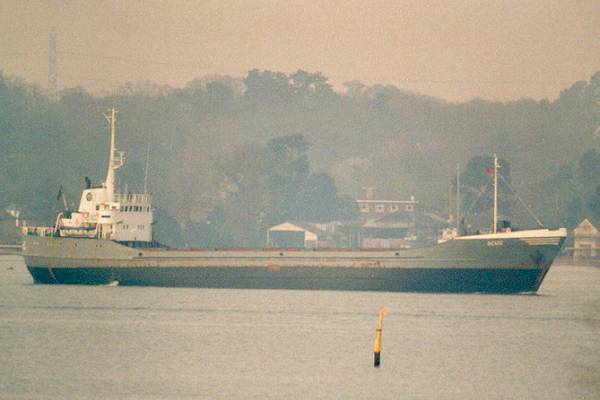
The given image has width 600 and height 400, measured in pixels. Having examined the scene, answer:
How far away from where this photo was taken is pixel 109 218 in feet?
268

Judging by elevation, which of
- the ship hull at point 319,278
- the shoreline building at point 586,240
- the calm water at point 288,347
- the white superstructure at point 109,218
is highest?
the shoreline building at point 586,240

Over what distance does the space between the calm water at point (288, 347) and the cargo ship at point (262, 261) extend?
50.6 inches

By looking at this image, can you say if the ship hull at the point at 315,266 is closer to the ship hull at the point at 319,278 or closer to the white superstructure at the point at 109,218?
the ship hull at the point at 319,278

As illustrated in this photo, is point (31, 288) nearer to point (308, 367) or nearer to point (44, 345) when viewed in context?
point (44, 345)

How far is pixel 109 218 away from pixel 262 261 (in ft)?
40.3

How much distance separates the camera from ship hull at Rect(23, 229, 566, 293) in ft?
241

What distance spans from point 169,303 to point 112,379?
3088 centimetres

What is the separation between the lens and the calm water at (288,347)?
39156 mm

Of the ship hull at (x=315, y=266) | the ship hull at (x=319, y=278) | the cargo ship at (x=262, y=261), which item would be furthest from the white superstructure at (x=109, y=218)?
the ship hull at (x=319, y=278)

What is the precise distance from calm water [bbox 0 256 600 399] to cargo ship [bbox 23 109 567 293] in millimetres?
1285

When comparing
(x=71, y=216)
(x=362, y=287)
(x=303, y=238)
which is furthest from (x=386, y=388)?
(x=303, y=238)

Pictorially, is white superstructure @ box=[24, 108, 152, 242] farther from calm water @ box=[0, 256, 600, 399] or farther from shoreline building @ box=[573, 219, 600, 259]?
shoreline building @ box=[573, 219, 600, 259]

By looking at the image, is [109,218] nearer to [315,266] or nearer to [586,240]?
[315,266]

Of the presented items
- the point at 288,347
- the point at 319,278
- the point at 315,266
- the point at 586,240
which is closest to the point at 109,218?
the point at 315,266
